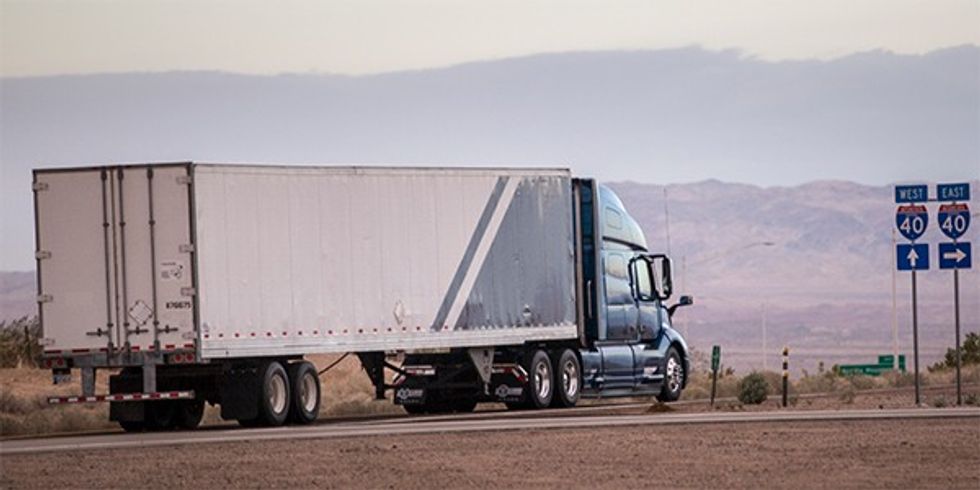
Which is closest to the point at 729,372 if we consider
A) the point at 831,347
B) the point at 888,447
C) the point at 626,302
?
the point at 626,302

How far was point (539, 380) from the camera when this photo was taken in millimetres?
41969

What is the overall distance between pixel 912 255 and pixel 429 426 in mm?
9333

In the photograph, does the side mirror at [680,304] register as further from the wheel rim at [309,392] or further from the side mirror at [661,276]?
the wheel rim at [309,392]

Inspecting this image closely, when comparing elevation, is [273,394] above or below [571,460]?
above

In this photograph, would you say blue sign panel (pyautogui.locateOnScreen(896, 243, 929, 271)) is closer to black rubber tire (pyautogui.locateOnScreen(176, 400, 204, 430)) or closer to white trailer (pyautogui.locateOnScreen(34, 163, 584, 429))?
white trailer (pyautogui.locateOnScreen(34, 163, 584, 429))

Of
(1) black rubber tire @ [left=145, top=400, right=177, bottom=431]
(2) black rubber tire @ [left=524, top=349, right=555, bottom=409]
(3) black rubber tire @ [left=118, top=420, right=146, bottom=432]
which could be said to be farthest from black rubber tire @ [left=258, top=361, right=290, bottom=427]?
(2) black rubber tire @ [left=524, top=349, right=555, bottom=409]

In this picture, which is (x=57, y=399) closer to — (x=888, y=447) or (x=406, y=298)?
(x=406, y=298)

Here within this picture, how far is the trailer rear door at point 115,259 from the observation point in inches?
1364

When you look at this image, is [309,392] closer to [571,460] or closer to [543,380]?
[543,380]

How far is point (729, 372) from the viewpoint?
220 feet

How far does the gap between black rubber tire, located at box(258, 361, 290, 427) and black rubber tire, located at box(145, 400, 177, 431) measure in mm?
1757

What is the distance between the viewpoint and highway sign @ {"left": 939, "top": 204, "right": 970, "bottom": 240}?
38375 mm

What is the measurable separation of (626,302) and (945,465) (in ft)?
64.4

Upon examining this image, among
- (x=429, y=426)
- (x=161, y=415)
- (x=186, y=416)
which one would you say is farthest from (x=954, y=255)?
(x=161, y=415)
